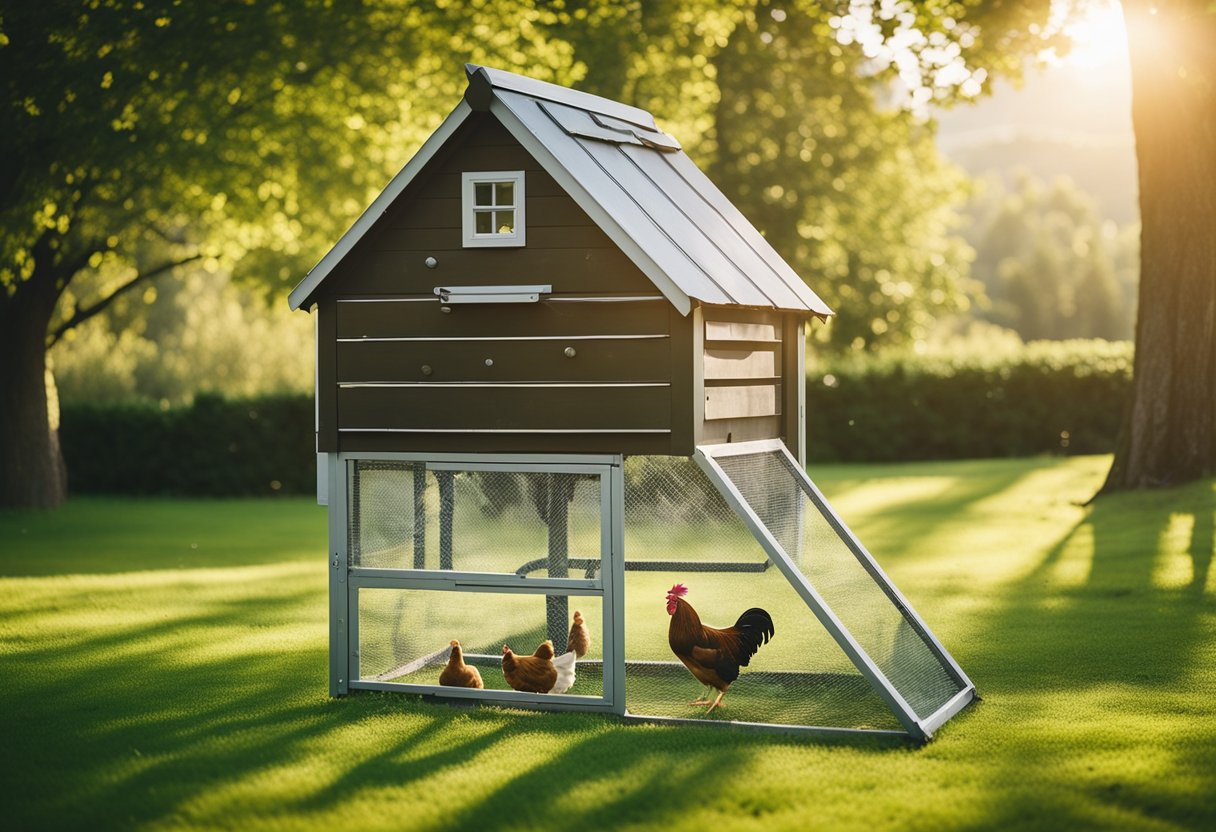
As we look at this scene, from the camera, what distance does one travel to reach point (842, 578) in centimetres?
880

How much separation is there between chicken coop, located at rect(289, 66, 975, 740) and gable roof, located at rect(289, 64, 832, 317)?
25mm

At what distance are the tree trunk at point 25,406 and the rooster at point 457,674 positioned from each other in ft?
52.0

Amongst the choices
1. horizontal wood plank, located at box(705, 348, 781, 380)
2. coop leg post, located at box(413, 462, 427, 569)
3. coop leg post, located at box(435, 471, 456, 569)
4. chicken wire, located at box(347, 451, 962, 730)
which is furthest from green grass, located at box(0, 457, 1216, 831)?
horizontal wood plank, located at box(705, 348, 781, 380)

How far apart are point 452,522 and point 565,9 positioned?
13.6 meters

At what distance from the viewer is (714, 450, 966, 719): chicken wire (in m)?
8.13

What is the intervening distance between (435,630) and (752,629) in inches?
80.6

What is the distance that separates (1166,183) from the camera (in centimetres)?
1727

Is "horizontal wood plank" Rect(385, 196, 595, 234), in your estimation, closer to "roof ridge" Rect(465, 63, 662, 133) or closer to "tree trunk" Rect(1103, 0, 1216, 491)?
"roof ridge" Rect(465, 63, 662, 133)

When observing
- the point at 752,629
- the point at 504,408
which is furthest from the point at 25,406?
the point at 752,629

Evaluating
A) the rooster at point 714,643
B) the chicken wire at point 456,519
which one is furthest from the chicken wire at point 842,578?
the chicken wire at point 456,519

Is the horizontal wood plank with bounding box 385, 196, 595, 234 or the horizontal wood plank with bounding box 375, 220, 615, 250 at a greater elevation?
the horizontal wood plank with bounding box 385, 196, 595, 234

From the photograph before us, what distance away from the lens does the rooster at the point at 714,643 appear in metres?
8.19

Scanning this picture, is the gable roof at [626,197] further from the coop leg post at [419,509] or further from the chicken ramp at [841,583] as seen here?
the coop leg post at [419,509]

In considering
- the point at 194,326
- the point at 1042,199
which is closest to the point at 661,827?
the point at 194,326
